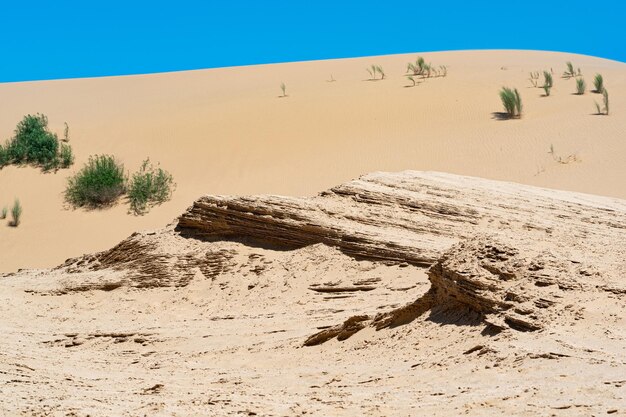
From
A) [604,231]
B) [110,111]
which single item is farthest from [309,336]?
[110,111]

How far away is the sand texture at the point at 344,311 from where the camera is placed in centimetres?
517

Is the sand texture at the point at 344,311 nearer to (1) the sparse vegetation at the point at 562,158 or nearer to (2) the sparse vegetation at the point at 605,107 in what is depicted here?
(1) the sparse vegetation at the point at 562,158

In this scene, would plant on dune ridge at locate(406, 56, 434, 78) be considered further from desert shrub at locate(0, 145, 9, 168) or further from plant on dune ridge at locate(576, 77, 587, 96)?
desert shrub at locate(0, 145, 9, 168)

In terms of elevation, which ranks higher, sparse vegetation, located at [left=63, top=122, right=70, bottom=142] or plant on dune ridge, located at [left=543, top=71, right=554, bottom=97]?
plant on dune ridge, located at [left=543, top=71, right=554, bottom=97]

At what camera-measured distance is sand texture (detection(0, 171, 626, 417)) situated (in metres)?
5.17

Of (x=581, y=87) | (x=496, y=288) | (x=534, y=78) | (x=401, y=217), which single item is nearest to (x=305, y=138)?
(x=581, y=87)

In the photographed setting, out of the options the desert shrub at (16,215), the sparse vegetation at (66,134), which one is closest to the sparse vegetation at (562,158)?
the desert shrub at (16,215)

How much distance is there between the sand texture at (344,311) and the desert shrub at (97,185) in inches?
383

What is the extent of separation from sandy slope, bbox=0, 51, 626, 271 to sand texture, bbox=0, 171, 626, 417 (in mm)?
8606

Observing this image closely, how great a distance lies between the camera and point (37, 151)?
79.9 feet

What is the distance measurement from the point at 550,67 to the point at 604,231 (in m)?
25.6

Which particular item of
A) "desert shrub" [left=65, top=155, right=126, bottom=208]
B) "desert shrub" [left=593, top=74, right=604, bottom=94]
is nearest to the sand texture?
"desert shrub" [left=65, top=155, right=126, bottom=208]

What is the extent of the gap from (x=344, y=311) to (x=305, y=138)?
57.5ft

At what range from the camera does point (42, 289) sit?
10.6 metres
